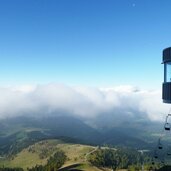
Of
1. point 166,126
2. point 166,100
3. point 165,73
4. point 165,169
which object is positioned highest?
point 165,73

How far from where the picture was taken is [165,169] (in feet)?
324

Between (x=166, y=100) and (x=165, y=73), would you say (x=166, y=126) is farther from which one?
(x=165, y=73)

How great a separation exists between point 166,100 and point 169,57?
23.1 feet

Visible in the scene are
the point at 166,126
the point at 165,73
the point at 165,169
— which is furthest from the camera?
the point at 165,169

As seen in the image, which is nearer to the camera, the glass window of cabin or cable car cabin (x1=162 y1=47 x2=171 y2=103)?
cable car cabin (x1=162 y1=47 x2=171 y2=103)

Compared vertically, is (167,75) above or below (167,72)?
below

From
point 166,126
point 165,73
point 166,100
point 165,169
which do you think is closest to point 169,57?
point 165,73

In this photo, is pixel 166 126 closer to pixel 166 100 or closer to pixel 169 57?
pixel 166 100

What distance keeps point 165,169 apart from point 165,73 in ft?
171

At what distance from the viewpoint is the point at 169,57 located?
53.1m

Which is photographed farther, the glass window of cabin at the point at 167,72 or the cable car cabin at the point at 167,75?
the glass window of cabin at the point at 167,72

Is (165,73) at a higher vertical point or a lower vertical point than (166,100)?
higher

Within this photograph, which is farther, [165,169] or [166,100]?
[165,169]

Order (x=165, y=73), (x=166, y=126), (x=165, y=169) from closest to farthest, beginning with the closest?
(x=166, y=126)
(x=165, y=73)
(x=165, y=169)
